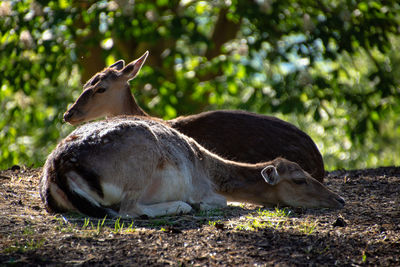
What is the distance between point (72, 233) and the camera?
158 inches

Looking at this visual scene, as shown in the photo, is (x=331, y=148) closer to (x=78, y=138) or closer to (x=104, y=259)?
(x=78, y=138)

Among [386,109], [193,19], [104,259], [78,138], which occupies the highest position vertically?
[193,19]

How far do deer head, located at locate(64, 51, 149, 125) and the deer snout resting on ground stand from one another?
2147 mm

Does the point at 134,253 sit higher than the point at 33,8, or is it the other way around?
the point at 33,8

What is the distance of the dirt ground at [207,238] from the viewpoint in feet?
11.7

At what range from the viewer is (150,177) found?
496 cm

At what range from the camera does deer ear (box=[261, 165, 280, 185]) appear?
18.4ft

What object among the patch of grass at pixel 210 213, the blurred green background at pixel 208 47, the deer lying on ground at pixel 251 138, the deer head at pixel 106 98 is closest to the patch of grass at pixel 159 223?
the patch of grass at pixel 210 213

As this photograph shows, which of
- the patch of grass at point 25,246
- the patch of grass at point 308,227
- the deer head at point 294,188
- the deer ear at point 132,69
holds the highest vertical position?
the deer ear at point 132,69

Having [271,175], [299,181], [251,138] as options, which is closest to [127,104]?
[251,138]

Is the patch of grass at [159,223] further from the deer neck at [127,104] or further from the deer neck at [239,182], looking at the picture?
the deer neck at [127,104]

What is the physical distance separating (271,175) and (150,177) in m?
1.35

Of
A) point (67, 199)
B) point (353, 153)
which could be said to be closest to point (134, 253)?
point (67, 199)

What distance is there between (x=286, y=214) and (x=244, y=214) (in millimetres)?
394
